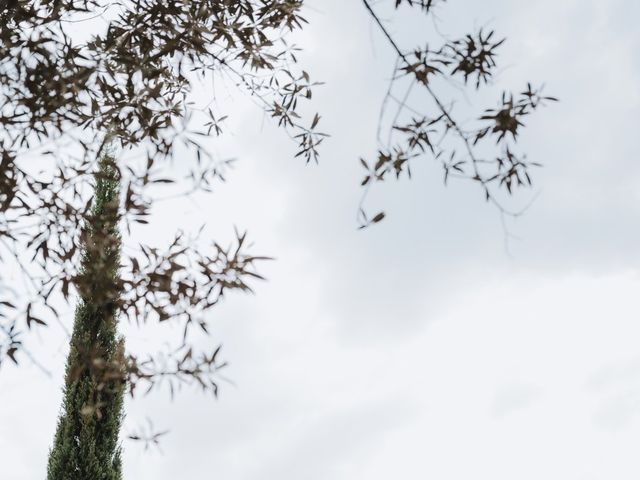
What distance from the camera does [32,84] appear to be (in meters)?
3.78

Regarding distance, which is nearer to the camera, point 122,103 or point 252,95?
point 122,103

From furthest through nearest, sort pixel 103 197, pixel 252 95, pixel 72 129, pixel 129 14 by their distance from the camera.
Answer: pixel 103 197, pixel 252 95, pixel 129 14, pixel 72 129

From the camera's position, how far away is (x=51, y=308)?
3.59 meters

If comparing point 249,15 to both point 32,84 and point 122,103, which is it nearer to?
point 122,103

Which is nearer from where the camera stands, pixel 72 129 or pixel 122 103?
pixel 72 129

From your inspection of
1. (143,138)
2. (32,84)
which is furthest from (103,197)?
(32,84)

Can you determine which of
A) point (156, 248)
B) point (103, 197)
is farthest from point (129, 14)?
point (103, 197)

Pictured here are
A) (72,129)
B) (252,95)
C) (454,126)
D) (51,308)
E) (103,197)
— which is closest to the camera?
(51,308)

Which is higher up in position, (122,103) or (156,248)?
(122,103)

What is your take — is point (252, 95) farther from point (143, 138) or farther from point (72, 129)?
point (72, 129)

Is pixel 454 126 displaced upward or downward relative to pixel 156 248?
upward

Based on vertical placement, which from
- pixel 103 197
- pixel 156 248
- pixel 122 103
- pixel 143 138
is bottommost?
pixel 156 248

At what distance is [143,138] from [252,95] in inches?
49.2

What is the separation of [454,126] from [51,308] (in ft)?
7.55
